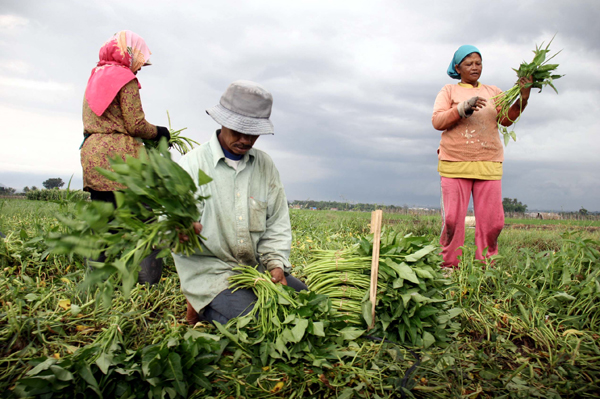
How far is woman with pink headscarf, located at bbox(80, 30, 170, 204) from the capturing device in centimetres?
265

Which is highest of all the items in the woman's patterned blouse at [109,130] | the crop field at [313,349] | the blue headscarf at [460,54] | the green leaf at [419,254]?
the blue headscarf at [460,54]

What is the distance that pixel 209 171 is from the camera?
87.9 inches

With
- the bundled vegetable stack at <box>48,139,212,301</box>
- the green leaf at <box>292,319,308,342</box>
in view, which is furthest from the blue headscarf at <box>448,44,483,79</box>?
the bundled vegetable stack at <box>48,139,212,301</box>

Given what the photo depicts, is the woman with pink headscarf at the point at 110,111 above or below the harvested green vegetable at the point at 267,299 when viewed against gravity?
above

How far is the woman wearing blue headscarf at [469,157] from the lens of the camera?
3.57 meters

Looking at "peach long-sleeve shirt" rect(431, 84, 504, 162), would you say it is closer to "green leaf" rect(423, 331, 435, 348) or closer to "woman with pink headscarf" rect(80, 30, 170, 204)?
"green leaf" rect(423, 331, 435, 348)

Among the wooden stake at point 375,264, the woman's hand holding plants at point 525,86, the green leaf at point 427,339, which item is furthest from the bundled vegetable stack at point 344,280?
the woman's hand holding plants at point 525,86

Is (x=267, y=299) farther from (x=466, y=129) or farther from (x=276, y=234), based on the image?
(x=466, y=129)

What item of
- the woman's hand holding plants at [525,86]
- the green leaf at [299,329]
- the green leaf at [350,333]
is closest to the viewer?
the green leaf at [299,329]

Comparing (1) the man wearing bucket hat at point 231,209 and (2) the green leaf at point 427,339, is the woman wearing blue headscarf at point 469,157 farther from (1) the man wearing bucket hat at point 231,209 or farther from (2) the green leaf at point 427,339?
(1) the man wearing bucket hat at point 231,209

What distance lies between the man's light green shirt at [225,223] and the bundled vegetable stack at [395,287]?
35 cm

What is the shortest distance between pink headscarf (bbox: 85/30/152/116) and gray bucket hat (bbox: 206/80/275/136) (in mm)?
971

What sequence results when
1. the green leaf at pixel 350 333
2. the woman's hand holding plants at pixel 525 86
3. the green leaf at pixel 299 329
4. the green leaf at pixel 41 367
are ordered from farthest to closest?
the woman's hand holding plants at pixel 525 86 → the green leaf at pixel 350 333 → the green leaf at pixel 299 329 → the green leaf at pixel 41 367

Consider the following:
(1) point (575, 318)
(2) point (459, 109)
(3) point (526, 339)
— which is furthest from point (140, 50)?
(1) point (575, 318)
